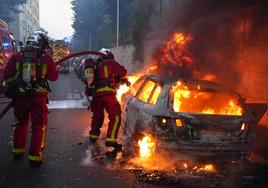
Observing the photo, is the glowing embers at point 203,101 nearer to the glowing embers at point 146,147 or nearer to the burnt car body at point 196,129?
the burnt car body at point 196,129

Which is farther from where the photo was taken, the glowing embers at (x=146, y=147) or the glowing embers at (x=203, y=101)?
the glowing embers at (x=203, y=101)

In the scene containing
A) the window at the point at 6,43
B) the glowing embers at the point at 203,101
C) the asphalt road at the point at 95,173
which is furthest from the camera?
the window at the point at 6,43

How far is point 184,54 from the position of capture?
1237cm

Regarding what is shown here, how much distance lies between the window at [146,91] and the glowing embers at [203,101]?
0.68m

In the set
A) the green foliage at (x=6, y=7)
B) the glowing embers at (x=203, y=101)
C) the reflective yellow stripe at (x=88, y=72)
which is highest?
the green foliage at (x=6, y=7)

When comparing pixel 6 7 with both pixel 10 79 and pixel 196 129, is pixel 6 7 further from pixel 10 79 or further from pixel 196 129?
pixel 196 129

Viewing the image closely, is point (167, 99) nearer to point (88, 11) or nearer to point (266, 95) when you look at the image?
point (266, 95)

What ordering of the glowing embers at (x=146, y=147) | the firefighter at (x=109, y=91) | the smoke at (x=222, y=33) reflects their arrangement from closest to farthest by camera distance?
the glowing embers at (x=146, y=147)
the firefighter at (x=109, y=91)
the smoke at (x=222, y=33)

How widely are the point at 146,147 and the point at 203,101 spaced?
1182 millimetres

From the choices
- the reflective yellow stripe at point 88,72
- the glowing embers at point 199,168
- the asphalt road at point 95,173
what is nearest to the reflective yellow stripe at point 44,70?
the reflective yellow stripe at point 88,72

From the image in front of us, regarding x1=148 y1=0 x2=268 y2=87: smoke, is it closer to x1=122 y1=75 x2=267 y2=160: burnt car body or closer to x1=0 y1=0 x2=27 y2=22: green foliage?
x1=122 y1=75 x2=267 y2=160: burnt car body

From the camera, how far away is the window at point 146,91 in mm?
6769

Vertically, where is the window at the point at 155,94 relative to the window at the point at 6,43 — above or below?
below

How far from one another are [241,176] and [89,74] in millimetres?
3350
